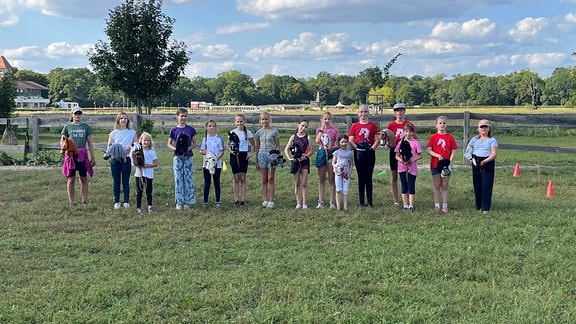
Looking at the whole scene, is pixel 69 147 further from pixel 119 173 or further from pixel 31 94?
pixel 31 94

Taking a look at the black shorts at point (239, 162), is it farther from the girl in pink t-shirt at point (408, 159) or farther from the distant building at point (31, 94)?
the distant building at point (31, 94)

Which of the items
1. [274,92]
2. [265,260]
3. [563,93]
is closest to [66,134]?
[265,260]

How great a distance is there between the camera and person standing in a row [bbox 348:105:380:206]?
29.3 feet

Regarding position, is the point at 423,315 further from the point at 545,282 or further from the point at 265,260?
the point at 265,260

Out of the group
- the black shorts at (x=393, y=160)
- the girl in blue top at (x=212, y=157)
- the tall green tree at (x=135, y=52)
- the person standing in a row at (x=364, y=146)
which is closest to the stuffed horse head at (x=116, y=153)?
the girl in blue top at (x=212, y=157)

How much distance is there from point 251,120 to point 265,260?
9.11m

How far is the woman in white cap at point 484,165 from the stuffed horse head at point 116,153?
5.29m

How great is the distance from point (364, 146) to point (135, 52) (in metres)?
14.5

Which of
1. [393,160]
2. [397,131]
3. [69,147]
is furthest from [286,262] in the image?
[69,147]

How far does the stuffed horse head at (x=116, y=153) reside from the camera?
890 cm

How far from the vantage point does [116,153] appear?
8.90m

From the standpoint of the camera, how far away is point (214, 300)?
458 cm

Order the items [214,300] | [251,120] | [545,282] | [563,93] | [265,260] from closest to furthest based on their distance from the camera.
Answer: [214,300], [545,282], [265,260], [251,120], [563,93]

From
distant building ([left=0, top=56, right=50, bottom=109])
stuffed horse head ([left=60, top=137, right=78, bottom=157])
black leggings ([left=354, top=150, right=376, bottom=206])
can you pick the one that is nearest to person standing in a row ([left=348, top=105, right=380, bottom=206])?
black leggings ([left=354, top=150, right=376, bottom=206])
